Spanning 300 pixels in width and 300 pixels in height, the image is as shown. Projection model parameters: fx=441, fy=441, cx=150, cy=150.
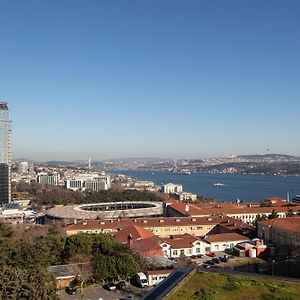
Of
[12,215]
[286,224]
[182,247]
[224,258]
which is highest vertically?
[286,224]

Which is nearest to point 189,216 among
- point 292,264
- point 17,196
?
point 292,264

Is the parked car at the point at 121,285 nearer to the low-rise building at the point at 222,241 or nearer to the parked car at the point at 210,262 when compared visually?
the parked car at the point at 210,262

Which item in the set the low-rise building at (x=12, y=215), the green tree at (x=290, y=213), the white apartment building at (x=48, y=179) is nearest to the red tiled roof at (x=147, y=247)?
the green tree at (x=290, y=213)

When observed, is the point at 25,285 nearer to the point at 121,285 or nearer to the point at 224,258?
the point at 121,285

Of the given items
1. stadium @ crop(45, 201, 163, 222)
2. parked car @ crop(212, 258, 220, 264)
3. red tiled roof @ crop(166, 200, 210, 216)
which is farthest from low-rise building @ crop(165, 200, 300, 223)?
parked car @ crop(212, 258, 220, 264)

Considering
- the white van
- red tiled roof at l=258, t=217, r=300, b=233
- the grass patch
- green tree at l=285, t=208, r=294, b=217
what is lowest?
the white van

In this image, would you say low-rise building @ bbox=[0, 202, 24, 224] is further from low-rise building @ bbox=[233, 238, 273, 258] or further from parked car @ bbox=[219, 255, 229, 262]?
low-rise building @ bbox=[233, 238, 273, 258]

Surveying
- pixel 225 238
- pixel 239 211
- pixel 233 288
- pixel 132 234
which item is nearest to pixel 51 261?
pixel 132 234

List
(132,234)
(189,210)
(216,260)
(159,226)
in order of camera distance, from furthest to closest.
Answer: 1. (189,210)
2. (159,226)
3. (132,234)
4. (216,260)
